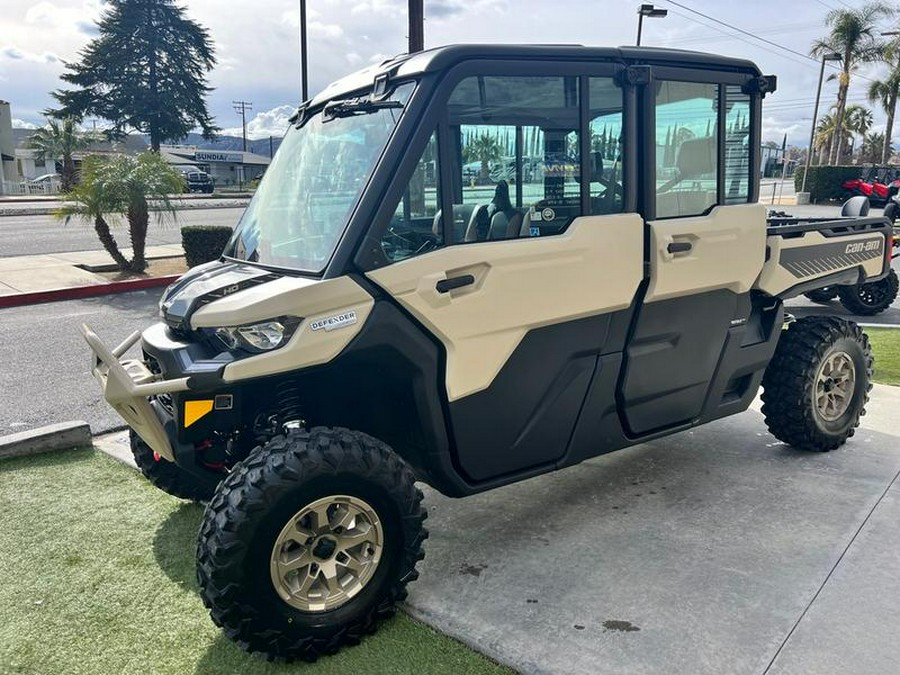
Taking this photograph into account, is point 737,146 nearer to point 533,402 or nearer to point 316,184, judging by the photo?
point 533,402

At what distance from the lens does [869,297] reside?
9.52 meters

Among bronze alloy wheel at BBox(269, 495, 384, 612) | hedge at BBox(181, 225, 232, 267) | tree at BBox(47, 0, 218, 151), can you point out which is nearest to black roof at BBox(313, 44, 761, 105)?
bronze alloy wheel at BBox(269, 495, 384, 612)

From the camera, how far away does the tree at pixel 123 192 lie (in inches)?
481

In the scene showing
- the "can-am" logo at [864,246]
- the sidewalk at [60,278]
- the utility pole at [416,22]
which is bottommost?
the sidewalk at [60,278]

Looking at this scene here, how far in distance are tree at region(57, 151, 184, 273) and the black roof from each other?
980cm

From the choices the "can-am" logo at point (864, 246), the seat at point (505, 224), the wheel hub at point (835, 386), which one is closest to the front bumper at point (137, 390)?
the seat at point (505, 224)

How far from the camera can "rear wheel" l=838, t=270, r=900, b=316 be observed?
371 inches

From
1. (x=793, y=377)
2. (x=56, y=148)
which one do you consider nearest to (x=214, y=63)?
(x=56, y=148)

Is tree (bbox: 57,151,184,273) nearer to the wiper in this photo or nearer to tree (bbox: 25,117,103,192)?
the wiper

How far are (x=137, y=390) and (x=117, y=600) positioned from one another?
102 cm

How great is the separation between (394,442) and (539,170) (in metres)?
1.36

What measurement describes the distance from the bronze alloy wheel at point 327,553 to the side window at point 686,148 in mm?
2013

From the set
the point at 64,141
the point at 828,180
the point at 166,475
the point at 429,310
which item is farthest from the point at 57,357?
the point at 64,141

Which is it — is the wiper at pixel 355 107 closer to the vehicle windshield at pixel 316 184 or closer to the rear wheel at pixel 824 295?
the vehicle windshield at pixel 316 184
